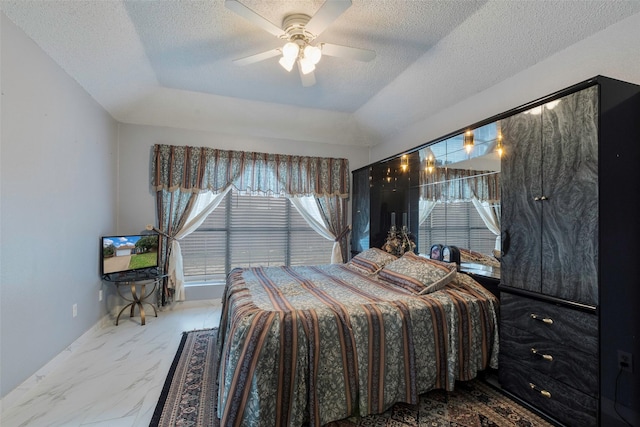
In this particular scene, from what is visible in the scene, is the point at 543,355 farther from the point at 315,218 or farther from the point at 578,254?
the point at 315,218

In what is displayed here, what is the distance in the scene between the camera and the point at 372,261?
3230 mm

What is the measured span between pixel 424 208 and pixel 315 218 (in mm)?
1890

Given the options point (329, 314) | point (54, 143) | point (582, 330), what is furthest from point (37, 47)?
point (582, 330)

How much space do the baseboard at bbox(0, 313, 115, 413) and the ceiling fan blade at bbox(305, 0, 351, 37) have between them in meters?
3.19

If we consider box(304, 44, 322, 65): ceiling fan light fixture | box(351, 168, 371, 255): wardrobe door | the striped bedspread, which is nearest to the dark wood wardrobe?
the striped bedspread

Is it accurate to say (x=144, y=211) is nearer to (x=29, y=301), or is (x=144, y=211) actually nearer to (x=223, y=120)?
(x=223, y=120)

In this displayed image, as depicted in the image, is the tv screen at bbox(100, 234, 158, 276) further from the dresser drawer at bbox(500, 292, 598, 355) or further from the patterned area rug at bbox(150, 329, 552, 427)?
the dresser drawer at bbox(500, 292, 598, 355)

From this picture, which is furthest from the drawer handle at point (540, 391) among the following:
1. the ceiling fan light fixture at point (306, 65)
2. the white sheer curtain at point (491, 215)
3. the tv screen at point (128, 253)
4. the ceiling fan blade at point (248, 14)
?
the tv screen at point (128, 253)

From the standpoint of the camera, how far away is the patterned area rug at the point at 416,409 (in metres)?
1.77

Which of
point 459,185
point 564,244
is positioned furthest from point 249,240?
point 564,244

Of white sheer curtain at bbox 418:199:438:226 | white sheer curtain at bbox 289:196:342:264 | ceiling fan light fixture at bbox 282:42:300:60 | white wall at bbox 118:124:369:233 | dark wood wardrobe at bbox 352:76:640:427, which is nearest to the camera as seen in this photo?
dark wood wardrobe at bbox 352:76:640:427

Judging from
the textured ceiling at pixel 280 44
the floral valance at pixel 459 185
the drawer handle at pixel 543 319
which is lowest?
the drawer handle at pixel 543 319

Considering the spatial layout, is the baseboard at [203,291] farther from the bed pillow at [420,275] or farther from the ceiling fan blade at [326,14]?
the ceiling fan blade at [326,14]

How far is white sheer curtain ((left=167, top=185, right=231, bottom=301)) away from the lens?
385cm
